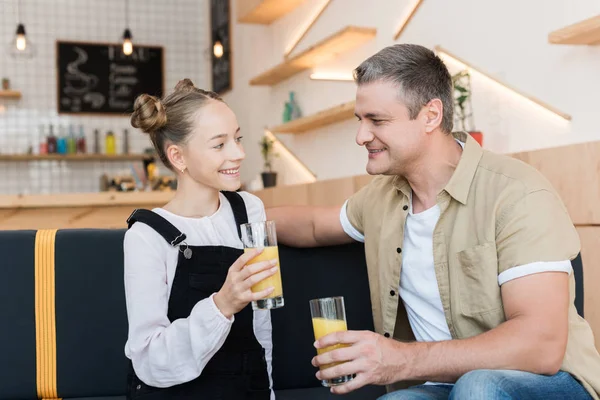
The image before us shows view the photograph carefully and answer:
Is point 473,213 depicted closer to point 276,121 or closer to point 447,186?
point 447,186

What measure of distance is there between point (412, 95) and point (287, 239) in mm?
582

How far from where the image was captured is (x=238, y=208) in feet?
6.15

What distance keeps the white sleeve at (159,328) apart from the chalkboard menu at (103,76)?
5.85 m

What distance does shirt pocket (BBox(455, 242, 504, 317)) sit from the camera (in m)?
1.59

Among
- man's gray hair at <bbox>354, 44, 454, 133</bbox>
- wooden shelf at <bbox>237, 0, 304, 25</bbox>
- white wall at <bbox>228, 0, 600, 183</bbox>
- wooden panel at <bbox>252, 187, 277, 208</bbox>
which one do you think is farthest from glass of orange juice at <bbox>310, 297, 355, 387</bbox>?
wooden shelf at <bbox>237, 0, 304, 25</bbox>

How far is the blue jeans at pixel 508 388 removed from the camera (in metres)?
1.36

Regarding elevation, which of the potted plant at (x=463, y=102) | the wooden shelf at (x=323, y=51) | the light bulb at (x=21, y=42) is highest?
the light bulb at (x=21, y=42)

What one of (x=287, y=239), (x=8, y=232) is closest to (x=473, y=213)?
(x=287, y=239)

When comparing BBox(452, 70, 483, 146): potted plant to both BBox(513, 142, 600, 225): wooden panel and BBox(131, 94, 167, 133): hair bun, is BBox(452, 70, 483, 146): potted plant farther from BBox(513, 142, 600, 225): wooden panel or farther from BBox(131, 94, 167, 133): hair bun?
BBox(131, 94, 167, 133): hair bun

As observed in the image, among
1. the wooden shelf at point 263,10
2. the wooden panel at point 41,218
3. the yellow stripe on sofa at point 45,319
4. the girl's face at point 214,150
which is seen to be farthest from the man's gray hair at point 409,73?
the wooden shelf at point 263,10

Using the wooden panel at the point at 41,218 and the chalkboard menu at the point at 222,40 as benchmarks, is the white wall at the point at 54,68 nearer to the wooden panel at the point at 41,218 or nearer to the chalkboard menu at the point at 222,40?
the chalkboard menu at the point at 222,40

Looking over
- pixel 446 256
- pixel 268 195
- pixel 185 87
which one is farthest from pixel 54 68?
pixel 446 256

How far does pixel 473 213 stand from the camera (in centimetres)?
166

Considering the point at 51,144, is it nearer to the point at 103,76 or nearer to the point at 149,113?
the point at 103,76
